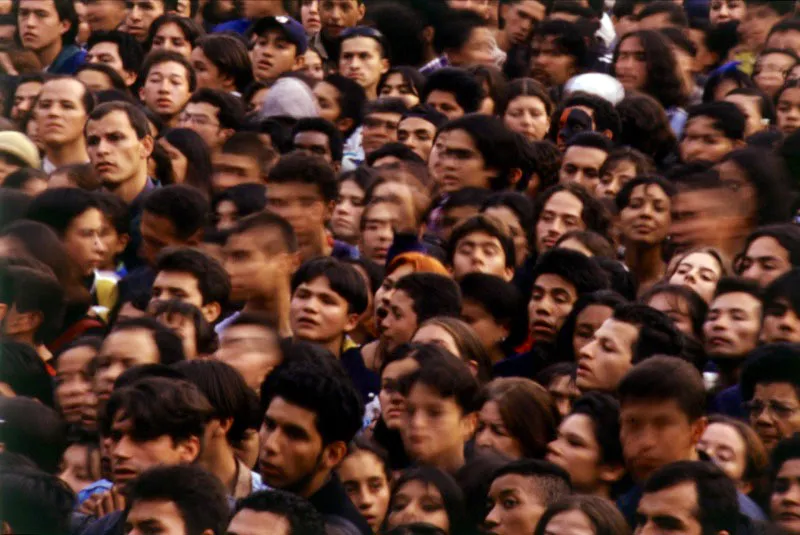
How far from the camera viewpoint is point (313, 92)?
9297mm

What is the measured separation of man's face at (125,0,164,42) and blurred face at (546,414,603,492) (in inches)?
203

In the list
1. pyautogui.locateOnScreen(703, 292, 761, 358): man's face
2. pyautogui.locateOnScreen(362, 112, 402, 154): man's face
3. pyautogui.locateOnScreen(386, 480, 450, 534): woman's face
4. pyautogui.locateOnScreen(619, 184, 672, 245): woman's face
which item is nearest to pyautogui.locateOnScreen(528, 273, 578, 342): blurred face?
pyautogui.locateOnScreen(703, 292, 761, 358): man's face

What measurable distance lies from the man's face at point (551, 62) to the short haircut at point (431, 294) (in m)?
3.13

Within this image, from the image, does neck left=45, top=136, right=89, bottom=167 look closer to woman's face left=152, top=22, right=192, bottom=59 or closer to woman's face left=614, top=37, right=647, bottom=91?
woman's face left=152, top=22, right=192, bottom=59

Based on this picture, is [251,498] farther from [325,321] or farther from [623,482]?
[325,321]

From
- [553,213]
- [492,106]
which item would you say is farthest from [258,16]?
[553,213]

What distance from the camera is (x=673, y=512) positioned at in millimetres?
5023

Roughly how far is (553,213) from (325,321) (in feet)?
4.08

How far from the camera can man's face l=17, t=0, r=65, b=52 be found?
1001cm

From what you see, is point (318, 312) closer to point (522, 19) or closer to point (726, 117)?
point (726, 117)

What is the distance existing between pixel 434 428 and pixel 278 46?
4.21 meters

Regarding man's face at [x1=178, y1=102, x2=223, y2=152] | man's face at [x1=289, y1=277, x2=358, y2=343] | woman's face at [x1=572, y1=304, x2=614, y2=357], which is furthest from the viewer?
man's face at [x1=178, y1=102, x2=223, y2=152]

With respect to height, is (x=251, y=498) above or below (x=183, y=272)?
above

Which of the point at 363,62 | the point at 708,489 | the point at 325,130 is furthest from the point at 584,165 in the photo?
the point at 708,489
